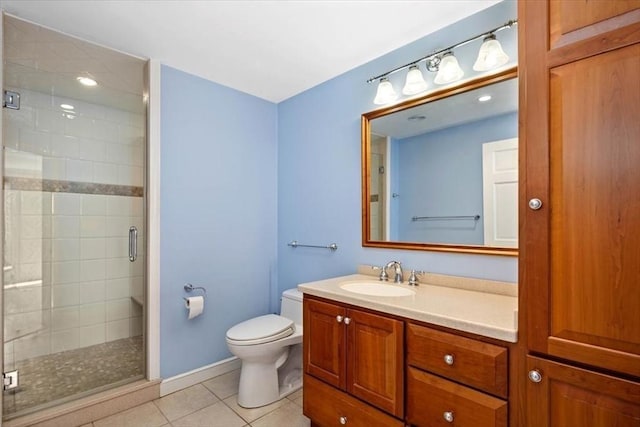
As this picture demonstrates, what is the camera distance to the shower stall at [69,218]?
1.84 metres

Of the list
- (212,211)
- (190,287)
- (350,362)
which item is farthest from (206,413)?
(212,211)

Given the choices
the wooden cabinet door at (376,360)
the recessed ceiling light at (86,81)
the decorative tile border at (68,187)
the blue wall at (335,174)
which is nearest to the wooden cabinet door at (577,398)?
the wooden cabinet door at (376,360)

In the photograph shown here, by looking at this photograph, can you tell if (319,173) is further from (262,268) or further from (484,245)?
(484,245)

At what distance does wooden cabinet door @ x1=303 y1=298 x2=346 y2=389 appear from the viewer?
60.2 inches

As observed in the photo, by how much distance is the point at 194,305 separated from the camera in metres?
2.19

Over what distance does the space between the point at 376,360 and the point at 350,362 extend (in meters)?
0.16

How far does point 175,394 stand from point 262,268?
108 centimetres

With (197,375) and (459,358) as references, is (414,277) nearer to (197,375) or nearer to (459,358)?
(459,358)

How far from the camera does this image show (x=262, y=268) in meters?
2.76

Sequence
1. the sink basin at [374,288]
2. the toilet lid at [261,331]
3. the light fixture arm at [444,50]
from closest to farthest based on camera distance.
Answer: the light fixture arm at [444,50] < the sink basin at [374,288] < the toilet lid at [261,331]

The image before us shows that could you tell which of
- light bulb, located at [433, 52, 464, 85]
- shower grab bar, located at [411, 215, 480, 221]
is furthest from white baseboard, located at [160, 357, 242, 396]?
light bulb, located at [433, 52, 464, 85]

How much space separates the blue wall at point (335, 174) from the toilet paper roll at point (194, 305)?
768 mm

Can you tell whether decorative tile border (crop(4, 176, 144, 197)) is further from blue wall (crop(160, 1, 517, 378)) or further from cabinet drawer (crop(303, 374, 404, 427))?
cabinet drawer (crop(303, 374, 404, 427))

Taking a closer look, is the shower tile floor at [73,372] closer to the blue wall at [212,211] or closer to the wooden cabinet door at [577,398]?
the blue wall at [212,211]
